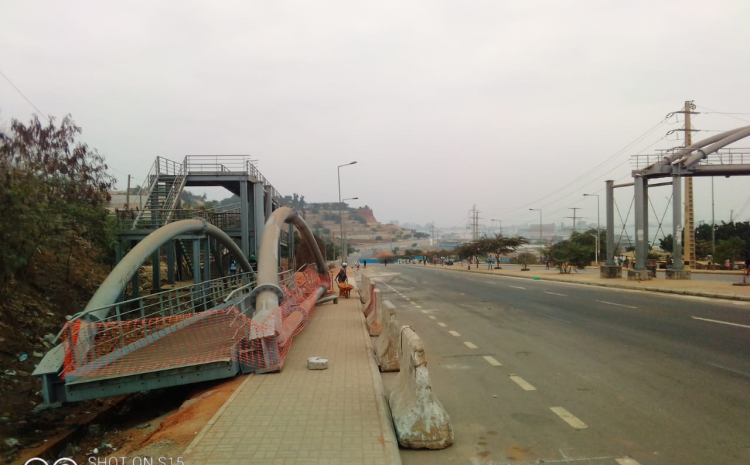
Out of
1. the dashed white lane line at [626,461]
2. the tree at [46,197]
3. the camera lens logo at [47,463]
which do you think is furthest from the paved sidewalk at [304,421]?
the tree at [46,197]

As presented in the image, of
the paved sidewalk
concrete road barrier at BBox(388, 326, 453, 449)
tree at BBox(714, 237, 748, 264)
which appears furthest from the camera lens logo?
tree at BBox(714, 237, 748, 264)

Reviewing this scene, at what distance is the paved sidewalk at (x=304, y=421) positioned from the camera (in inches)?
188

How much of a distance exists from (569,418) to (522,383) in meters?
1.68

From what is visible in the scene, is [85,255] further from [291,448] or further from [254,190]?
[291,448]

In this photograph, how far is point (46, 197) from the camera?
15.0 meters

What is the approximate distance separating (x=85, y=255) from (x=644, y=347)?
65.6 feet

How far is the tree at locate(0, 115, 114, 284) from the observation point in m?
11.2

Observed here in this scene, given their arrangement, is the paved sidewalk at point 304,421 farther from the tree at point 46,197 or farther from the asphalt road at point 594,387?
the tree at point 46,197

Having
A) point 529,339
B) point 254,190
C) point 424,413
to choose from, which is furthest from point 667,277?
point 424,413

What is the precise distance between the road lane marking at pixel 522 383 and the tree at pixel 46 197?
10.2 m

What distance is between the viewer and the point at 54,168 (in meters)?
17.3

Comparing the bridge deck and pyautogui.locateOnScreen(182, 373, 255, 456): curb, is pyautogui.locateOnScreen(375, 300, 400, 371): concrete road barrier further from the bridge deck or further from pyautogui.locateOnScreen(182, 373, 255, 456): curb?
the bridge deck

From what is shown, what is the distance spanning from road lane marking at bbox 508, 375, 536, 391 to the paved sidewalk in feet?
6.79

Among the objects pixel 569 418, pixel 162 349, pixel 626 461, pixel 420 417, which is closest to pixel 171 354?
pixel 162 349
